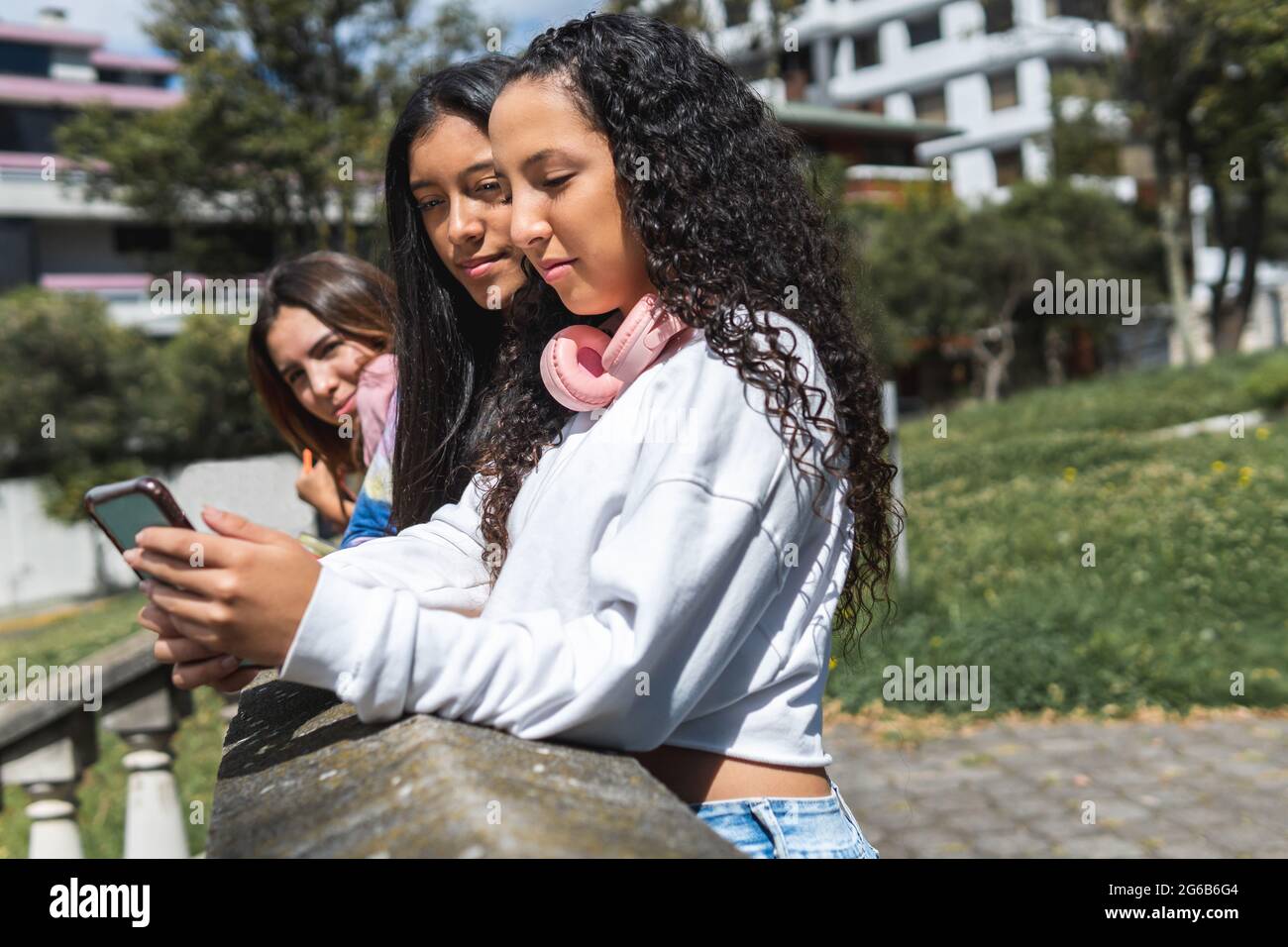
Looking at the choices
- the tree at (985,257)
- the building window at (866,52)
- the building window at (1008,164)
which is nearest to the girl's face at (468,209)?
the tree at (985,257)

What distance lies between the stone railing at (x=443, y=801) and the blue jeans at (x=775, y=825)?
153 millimetres

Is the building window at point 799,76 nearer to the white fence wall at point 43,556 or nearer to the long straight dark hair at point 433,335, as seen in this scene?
the white fence wall at point 43,556

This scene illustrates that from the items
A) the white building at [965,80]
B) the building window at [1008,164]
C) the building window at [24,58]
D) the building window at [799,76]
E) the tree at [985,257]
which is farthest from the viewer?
the building window at [1008,164]

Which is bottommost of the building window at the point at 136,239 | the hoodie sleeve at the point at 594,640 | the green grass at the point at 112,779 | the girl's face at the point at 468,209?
the green grass at the point at 112,779

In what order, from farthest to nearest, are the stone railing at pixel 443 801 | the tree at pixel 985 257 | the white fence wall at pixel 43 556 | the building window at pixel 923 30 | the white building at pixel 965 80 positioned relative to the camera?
1. the building window at pixel 923 30
2. the white building at pixel 965 80
3. the tree at pixel 985 257
4. the white fence wall at pixel 43 556
5. the stone railing at pixel 443 801

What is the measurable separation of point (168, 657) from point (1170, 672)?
6008mm

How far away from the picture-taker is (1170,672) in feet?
21.5

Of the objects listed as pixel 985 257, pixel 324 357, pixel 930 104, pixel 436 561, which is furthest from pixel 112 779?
pixel 930 104

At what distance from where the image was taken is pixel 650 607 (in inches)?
50.9

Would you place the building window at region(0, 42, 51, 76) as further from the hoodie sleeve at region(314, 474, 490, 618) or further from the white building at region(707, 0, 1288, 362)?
the hoodie sleeve at region(314, 474, 490, 618)

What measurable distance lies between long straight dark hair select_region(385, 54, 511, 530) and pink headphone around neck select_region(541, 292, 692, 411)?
1.47ft

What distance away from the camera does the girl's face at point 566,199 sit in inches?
61.6

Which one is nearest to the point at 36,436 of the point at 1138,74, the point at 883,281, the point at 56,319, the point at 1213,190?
the point at 56,319

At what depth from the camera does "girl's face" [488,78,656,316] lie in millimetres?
1563
